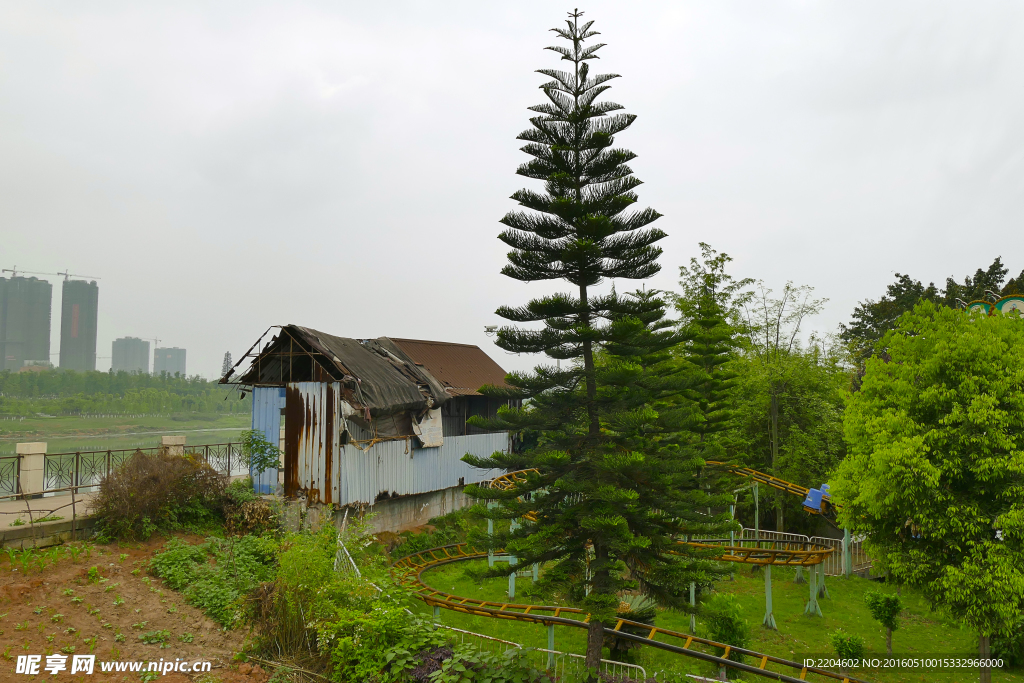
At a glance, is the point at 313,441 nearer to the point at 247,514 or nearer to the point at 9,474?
the point at 247,514

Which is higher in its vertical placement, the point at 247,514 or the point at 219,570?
the point at 247,514

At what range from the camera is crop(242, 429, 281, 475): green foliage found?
13867mm

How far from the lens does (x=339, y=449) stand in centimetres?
1347

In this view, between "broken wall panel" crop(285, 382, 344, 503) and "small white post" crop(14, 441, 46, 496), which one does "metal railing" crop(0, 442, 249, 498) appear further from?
"broken wall panel" crop(285, 382, 344, 503)

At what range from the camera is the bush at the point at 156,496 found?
10.9m

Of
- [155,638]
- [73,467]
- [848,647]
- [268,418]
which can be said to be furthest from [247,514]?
[848,647]

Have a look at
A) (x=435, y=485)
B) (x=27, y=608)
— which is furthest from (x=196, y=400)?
(x=27, y=608)

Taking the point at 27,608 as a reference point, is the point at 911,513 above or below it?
above

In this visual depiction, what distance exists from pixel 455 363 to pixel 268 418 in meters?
8.15

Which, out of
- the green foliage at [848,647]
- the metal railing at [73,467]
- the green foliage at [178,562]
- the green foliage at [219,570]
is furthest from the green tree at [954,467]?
the metal railing at [73,467]

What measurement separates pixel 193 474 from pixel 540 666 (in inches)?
335

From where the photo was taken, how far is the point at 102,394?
103 feet

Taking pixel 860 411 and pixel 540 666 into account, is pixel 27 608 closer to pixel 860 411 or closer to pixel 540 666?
pixel 540 666

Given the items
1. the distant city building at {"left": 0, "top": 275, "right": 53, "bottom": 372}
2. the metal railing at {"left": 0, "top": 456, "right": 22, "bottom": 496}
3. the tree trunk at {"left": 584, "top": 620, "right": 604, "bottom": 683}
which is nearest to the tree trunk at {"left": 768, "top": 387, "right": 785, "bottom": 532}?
the tree trunk at {"left": 584, "top": 620, "right": 604, "bottom": 683}
